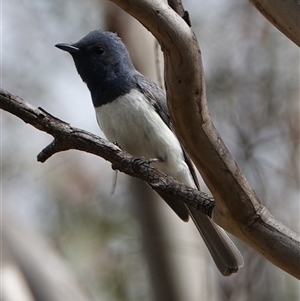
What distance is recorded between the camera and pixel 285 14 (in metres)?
2.76

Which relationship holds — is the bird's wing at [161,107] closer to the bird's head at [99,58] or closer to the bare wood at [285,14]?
the bird's head at [99,58]

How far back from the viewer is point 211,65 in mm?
7195

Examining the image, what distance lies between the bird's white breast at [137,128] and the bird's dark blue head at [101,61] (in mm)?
200

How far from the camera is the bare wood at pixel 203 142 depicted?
101 inches

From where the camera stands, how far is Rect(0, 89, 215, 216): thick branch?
10.6 feet

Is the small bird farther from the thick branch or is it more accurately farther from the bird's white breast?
the thick branch

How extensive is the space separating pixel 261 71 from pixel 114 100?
3161 mm

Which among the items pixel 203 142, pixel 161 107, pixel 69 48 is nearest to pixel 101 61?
pixel 69 48

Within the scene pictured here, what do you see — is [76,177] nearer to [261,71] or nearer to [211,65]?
[211,65]

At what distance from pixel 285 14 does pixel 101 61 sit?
2.35 metres

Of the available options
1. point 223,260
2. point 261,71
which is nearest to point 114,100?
point 223,260

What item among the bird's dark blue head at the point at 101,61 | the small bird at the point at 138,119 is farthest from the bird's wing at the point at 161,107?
the bird's dark blue head at the point at 101,61

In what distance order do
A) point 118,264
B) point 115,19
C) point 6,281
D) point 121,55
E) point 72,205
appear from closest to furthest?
point 6,281, point 121,55, point 115,19, point 118,264, point 72,205

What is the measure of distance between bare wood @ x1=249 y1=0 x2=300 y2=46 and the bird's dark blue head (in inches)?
77.5
